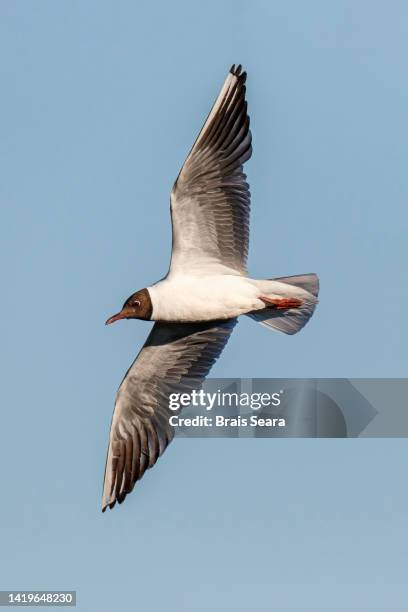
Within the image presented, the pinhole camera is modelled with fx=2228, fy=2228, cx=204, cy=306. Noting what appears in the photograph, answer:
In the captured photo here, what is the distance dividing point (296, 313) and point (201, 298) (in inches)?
33.2

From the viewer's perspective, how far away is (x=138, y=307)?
15.4 meters

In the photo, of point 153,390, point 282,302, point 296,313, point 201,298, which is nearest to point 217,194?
point 201,298

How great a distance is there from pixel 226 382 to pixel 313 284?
153 centimetres

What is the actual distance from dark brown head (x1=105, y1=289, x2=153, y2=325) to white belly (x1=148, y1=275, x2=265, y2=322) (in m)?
0.04

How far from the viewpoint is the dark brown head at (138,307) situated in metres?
15.3

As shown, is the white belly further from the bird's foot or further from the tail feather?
the tail feather

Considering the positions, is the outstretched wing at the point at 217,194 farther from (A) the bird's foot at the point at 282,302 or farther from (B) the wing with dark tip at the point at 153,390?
(B) the wing with dark tip at the point at 153,390

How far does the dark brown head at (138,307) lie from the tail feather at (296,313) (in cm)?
83

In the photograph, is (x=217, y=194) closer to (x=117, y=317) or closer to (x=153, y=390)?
(x=117, y=317)

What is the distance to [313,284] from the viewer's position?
618 inches

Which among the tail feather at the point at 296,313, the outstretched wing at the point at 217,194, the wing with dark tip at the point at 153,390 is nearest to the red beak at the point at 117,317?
the outstretched wing at the point at 217,194

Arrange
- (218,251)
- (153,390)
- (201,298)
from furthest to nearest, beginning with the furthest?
(153,390), (218,251), (201,298)

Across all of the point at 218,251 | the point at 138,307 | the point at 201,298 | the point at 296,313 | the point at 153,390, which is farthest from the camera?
the point at 153,390

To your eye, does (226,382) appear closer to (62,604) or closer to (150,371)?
(150,371)
